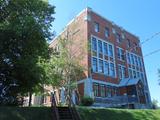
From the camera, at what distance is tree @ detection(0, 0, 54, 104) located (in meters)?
16.1

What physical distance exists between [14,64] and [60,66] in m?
10.8

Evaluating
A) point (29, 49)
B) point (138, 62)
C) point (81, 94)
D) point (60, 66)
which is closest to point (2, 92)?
point (29, 49)

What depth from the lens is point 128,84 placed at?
1366 inches

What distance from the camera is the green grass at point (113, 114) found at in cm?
1878

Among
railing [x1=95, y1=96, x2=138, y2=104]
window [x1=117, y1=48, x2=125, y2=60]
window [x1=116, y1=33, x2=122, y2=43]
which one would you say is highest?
window [x1=116, y1=33, x2=122, y2=43]

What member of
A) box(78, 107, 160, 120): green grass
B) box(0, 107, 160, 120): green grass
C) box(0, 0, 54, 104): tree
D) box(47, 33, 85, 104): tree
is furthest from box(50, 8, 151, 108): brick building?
box(0, 0, 54, 104): tree

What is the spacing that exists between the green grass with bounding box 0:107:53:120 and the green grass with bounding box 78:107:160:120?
323cm

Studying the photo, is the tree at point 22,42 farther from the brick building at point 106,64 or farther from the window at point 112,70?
the window at point 112,70

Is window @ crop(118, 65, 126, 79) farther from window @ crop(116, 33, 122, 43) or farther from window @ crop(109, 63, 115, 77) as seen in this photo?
window @ crop(116, 33, 122, 43)

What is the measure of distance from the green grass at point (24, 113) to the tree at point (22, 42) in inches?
77.9

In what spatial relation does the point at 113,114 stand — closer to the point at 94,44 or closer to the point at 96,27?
the point at 94,44

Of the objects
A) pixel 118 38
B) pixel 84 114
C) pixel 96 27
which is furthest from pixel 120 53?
pixel 84 114

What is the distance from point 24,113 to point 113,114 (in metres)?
8.77

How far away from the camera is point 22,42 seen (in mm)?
16984
